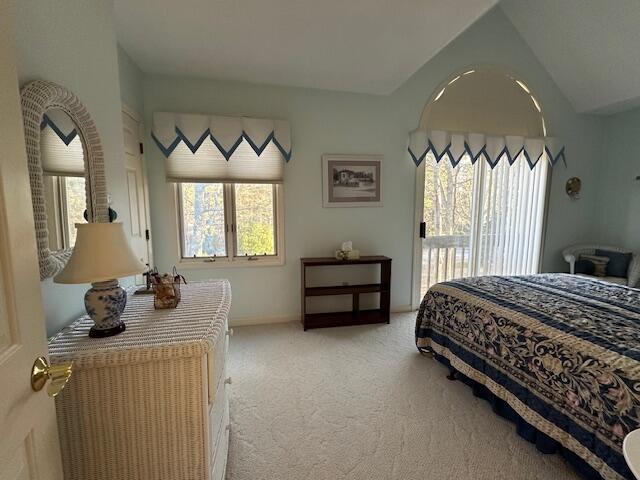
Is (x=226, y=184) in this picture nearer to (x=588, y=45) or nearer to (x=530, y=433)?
(x=530, y=433)

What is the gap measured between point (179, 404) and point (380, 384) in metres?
1.61

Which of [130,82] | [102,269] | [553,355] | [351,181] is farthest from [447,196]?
[102,269]

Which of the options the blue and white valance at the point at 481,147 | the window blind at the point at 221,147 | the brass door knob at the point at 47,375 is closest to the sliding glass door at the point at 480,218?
the blue and white valance at the point at 481,147

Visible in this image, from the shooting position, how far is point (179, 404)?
1.06 m

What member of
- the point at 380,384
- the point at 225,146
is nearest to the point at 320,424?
the point at 380,384

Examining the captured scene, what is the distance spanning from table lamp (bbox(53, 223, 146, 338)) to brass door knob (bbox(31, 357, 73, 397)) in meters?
0.35

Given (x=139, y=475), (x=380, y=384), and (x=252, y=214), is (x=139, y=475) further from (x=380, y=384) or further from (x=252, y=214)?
(x=252, y=214)

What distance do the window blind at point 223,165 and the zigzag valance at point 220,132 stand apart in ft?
0.24

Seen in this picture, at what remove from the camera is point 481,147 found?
140 inches

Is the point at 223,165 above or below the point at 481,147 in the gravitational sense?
below

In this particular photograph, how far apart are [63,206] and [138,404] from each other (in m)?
0.84

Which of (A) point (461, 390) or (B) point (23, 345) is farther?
(A) point (461, 390)

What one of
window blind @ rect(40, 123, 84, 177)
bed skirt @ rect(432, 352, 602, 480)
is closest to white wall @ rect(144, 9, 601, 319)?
bed skirt @ rect(432, 352, 602, 480)

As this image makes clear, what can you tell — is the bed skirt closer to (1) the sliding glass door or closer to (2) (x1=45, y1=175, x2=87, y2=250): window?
(1) the sliding glass door
